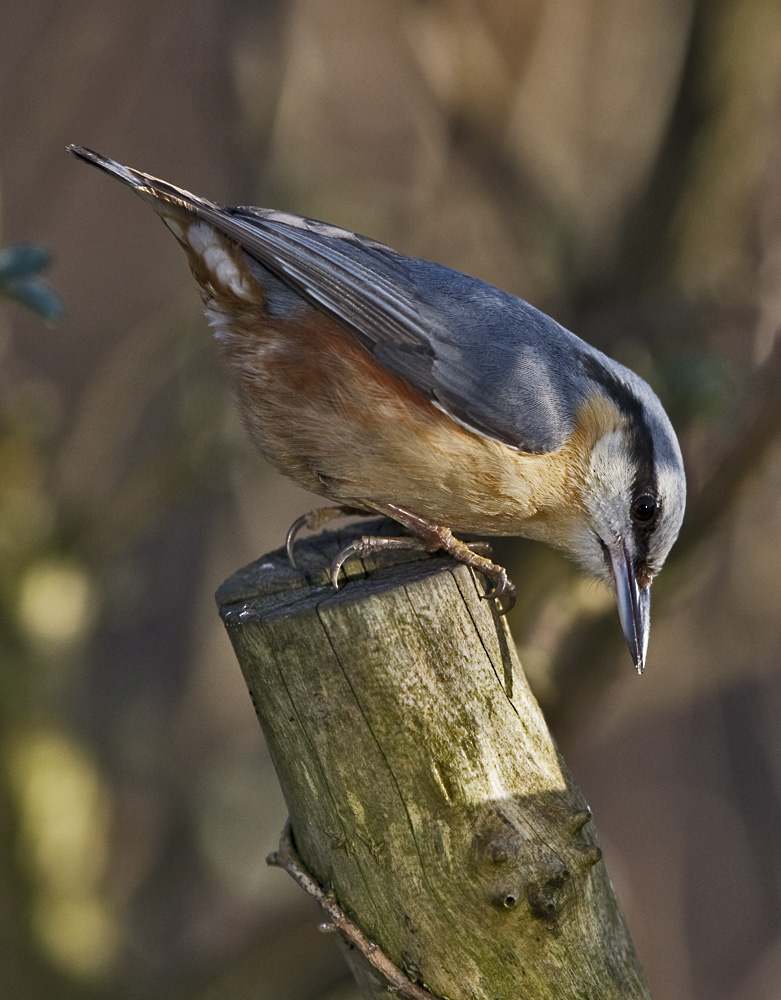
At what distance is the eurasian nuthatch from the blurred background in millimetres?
539

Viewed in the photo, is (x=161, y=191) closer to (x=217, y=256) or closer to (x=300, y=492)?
(x=217, y=256)

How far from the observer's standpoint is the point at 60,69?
3.79 metres

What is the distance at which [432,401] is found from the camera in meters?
2.41

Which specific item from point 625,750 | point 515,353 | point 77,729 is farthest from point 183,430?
point 625,750

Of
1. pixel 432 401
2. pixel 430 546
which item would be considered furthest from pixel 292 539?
pixel 432 401

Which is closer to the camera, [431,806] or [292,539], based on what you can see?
[431,806]

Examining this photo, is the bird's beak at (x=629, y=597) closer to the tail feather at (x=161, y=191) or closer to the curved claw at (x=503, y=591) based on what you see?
the curved claw at (x=503, y=591)

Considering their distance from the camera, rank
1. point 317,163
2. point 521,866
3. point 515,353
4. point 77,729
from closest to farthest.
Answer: point 521,866
point 515,353
point 77,729
point 317,163

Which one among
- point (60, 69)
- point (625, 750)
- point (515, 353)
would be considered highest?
point (60, 69)

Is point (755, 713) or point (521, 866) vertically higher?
point (521, 866)

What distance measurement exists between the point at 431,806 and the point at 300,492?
13.6 ft

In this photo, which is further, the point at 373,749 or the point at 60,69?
the point at 60,69

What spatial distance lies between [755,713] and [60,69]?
14.4 ft

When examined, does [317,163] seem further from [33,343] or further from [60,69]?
[33,343]
